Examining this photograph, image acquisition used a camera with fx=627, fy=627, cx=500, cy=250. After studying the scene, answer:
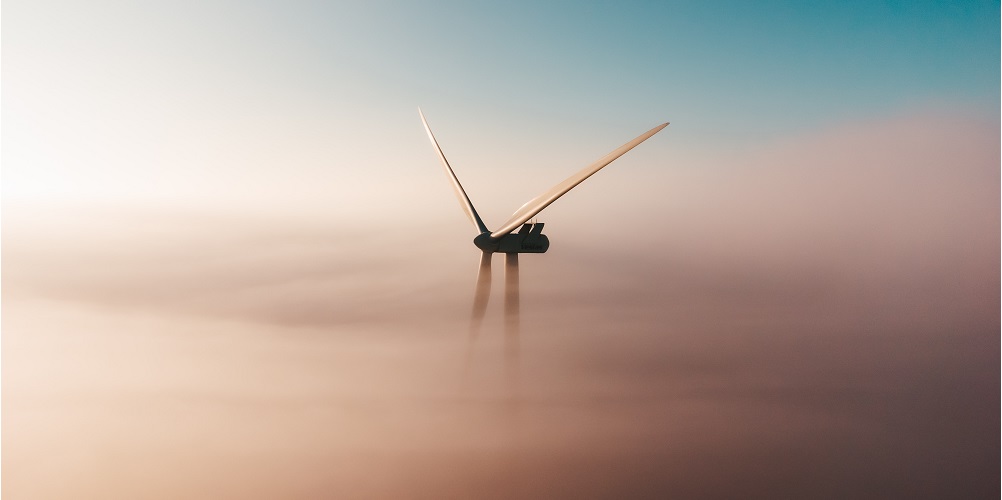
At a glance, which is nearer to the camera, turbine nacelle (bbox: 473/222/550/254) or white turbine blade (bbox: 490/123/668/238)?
white turbine blade (bbox: 490/123/668/238)

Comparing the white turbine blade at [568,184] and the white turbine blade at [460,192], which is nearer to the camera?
the white turbine blade at [568,184]

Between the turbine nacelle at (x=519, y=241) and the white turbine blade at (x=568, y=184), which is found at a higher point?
the white turbine blade at (x=568, y=184)

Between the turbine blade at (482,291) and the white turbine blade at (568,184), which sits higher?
the white turbine blade at (568,184)

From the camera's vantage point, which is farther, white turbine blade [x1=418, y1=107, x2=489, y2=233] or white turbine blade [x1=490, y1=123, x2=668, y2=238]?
white turbine blade [x1=418, y1=107, x2=489, y2=233]

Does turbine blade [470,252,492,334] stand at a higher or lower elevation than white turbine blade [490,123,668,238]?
lower

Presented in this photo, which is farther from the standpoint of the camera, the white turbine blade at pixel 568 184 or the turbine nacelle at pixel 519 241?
the turbine nacelle at pixel 519 241
